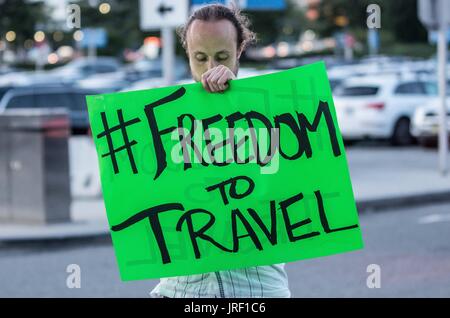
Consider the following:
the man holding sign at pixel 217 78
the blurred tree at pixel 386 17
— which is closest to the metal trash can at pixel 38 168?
the man holding sign at pixel 217 78

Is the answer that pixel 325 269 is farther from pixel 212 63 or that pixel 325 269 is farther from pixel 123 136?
pixel 212 63

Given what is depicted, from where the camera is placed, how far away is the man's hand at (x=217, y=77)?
3457 millimetres

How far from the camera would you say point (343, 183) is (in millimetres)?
3615

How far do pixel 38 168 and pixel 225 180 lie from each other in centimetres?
915

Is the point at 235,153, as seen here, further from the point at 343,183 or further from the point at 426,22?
the point at 426,22

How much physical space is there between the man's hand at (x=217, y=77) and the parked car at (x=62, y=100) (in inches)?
848

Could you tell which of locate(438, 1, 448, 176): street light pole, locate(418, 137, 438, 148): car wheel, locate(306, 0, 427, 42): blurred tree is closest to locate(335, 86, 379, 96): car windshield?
locate(418, 137, 438, 148): car wheel

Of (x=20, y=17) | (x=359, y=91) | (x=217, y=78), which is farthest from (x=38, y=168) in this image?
(x=20, y=17)

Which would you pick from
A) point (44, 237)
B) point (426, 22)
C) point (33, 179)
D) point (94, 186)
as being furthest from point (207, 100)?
point (426, 22)

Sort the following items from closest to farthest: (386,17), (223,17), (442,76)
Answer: (223,17) → (442,76) → (386,17)

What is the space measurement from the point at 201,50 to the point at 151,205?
0.53 metres

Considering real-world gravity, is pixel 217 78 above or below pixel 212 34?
below

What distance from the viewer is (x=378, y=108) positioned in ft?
81.4

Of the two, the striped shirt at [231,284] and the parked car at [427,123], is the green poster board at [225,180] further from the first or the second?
the parked car at [427,123]
